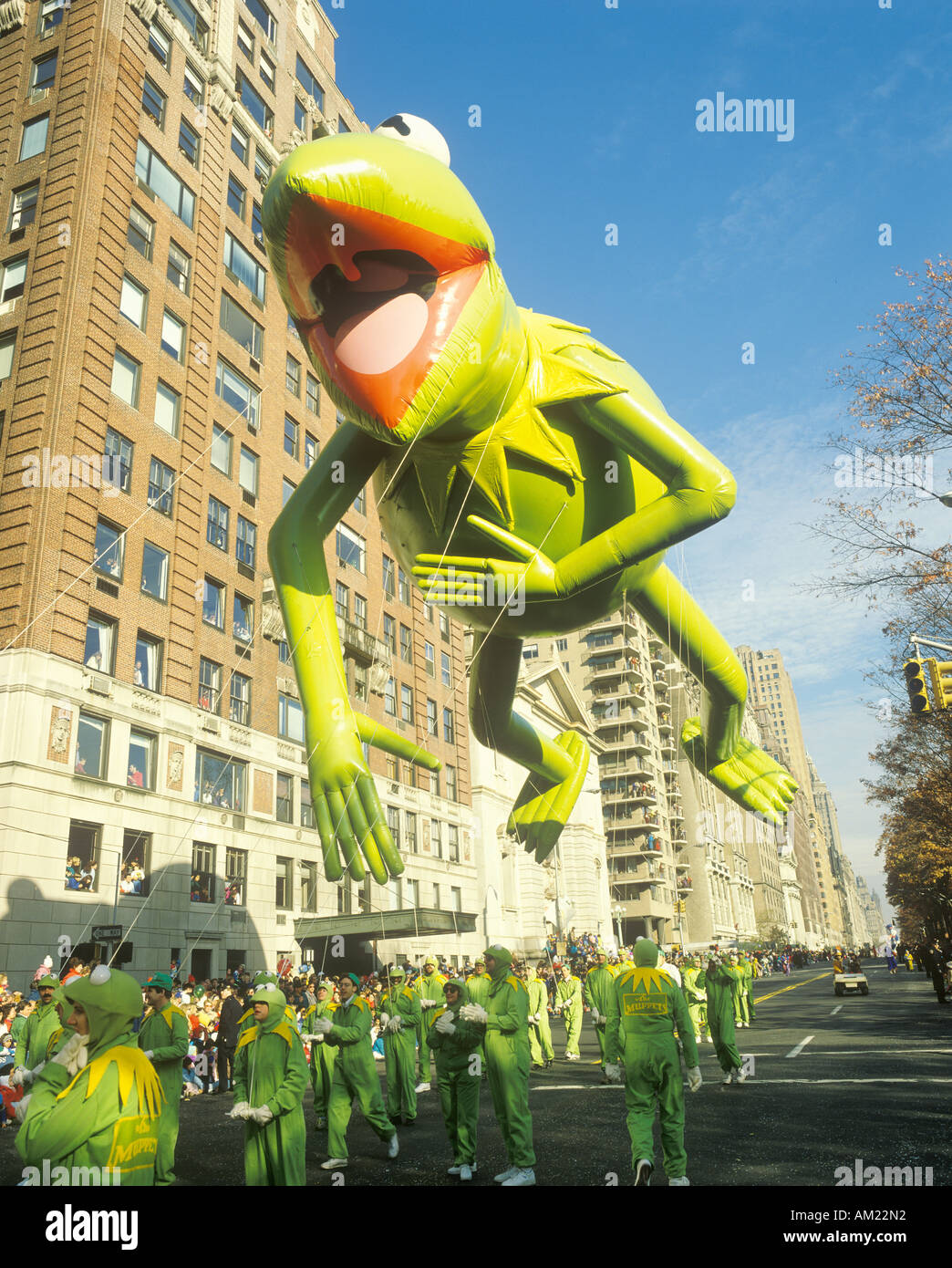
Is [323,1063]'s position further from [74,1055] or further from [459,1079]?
[74,1055]

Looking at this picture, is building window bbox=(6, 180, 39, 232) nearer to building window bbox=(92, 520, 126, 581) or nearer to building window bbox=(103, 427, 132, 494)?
building window bbox=(103, 427, 132, 494)

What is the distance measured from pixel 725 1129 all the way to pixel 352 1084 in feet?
13.0

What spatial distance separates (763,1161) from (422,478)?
708 cm

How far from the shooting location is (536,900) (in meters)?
37.9

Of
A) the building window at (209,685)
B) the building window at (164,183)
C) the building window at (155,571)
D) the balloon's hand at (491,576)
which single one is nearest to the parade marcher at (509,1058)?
the balloon's hand at (491,576)

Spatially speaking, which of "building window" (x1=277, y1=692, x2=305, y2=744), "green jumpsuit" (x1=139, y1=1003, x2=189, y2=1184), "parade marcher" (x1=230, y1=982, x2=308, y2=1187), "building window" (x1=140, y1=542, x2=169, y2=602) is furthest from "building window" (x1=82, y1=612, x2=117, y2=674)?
"parade marcher" (x1=230, y1=982, x2=308, y2=1187)

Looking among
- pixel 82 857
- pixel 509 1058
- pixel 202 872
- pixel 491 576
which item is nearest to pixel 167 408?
pixel 82 857

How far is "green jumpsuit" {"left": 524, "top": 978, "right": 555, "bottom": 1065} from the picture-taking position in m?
16.5

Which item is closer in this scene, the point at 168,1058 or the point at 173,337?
the point at 168,1058

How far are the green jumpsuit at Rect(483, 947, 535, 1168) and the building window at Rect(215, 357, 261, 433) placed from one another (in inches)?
773

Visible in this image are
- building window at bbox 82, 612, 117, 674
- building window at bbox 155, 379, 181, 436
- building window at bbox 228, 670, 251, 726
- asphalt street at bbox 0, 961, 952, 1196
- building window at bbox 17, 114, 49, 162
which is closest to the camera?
asphalt street at bbox 0, 961, 952, 1196

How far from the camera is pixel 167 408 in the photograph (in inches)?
894
